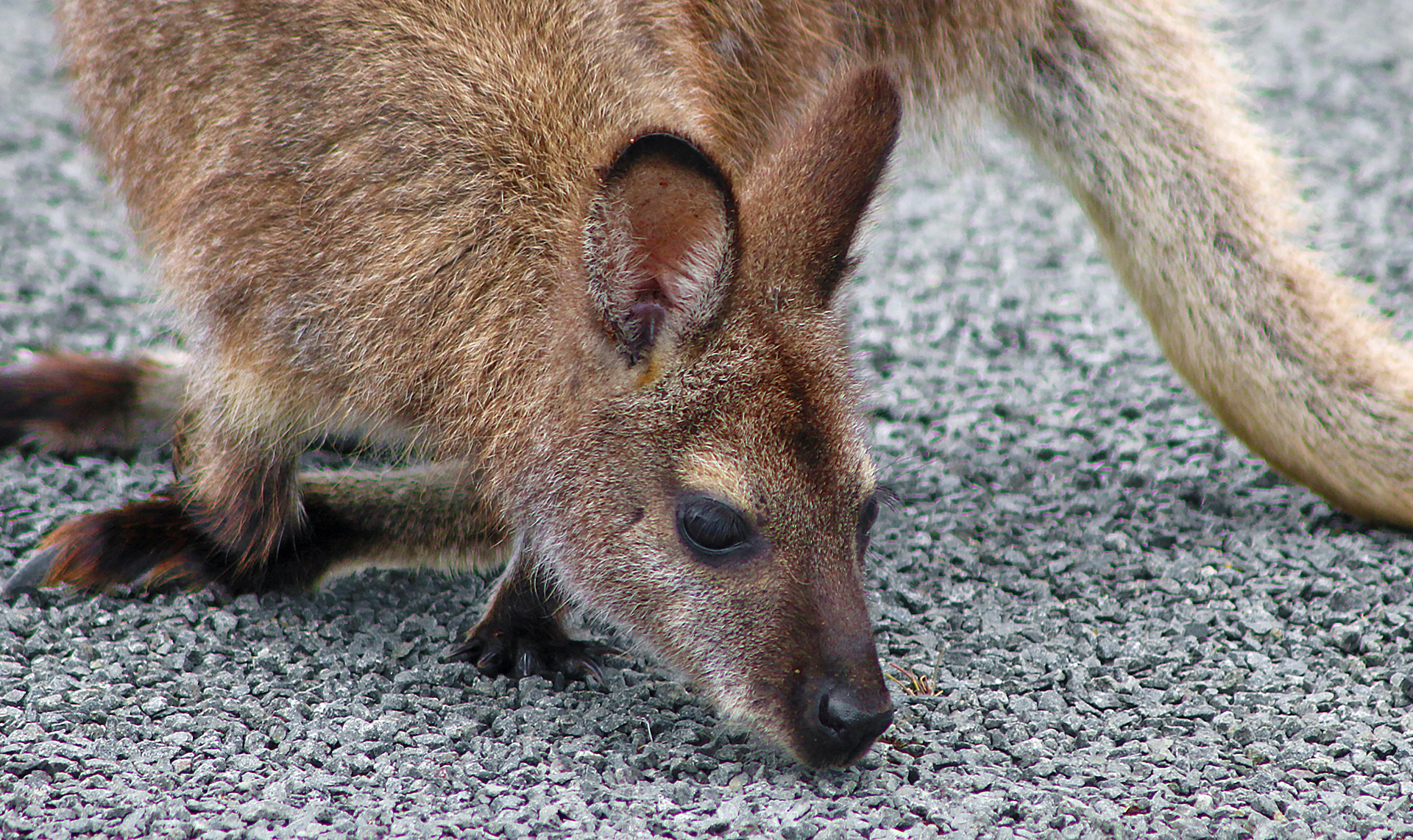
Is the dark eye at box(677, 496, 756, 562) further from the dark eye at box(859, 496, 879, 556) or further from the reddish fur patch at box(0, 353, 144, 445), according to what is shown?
the reddish fur patch at box(0, 353, 144, 445)

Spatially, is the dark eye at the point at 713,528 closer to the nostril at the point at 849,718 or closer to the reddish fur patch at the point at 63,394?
the nostril at the point at 849,718

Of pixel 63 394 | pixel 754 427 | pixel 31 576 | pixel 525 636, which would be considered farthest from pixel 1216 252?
pixel 63 394

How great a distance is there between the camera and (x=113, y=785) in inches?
114

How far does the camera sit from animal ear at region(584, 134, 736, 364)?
8.91 feet

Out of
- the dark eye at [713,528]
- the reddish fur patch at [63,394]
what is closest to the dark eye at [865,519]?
the dark eye at [713,528]

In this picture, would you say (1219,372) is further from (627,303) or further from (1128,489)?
(627,303)

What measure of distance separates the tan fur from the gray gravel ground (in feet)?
0.87

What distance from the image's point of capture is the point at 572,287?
9.95 ft

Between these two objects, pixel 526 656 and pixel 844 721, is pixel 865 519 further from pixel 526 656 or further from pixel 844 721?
pixel 526 656

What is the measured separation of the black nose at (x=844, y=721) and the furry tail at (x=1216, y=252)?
1965 mm

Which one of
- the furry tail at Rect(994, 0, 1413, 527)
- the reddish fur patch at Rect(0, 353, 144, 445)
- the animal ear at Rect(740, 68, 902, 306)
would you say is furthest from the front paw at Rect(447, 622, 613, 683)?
the furry tail at Rect(994, 0, 1413, 527)

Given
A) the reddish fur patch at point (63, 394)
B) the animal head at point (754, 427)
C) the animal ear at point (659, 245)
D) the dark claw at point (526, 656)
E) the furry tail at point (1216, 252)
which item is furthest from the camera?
the reddish fur patch at point (63, 394)

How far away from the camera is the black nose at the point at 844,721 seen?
2.80 metres

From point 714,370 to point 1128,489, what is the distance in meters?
2.15
